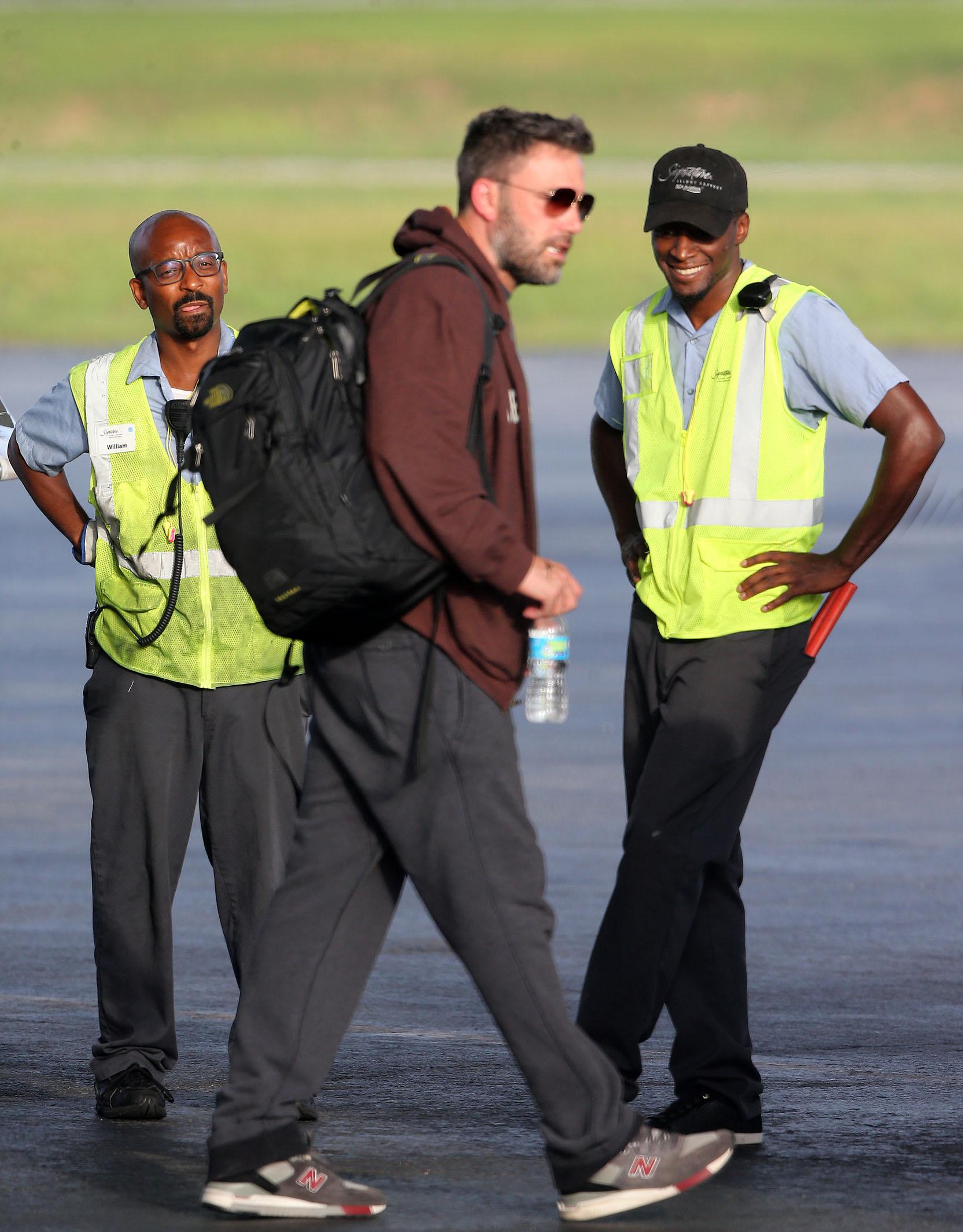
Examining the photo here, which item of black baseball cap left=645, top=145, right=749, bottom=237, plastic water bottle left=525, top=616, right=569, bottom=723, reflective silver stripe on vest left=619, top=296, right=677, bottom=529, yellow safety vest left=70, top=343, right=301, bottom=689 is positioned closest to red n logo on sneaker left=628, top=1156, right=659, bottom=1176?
plastic water bottle left=525, top=616, right=569, bottom=723

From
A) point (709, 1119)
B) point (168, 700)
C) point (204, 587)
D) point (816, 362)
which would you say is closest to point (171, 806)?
point (168, 700)

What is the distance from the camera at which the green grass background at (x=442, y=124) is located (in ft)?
121

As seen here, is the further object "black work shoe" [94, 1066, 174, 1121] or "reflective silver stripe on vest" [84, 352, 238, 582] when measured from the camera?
"reflective silver stripe on vest" [84, 352, 238, 582]

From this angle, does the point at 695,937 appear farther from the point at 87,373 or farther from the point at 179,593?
the point at 87,373

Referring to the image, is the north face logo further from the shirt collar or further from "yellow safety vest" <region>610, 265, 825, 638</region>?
the shirt collar

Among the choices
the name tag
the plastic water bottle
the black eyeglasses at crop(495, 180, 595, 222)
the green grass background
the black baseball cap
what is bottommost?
the plastic water bottle

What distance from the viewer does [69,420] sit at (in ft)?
18.4

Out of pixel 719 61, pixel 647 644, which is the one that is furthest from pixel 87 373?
pixel 719 61

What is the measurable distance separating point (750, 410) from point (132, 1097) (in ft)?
6.47

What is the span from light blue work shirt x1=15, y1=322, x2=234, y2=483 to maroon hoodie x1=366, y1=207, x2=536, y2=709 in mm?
1260

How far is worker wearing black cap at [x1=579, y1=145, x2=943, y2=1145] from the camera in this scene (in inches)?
195

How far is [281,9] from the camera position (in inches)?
4208

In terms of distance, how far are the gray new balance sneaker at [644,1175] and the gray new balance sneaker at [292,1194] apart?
38 cm
